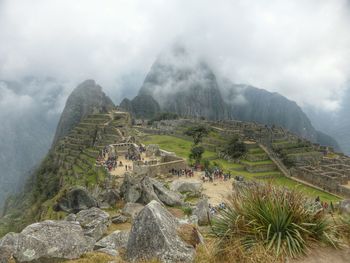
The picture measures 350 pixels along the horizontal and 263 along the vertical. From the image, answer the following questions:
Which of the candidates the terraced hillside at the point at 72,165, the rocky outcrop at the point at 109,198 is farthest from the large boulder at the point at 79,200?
the terraced hillside at the point at 72,165

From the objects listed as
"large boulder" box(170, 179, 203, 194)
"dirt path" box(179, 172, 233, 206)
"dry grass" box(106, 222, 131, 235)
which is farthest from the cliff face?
"dry grass" box(106, 222, 131, 235)

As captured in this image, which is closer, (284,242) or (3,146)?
(284,242)

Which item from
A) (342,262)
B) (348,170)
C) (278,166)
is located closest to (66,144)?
(278,166)

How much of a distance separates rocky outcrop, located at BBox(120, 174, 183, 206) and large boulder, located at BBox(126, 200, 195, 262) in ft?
35.8

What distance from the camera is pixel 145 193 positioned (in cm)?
1825

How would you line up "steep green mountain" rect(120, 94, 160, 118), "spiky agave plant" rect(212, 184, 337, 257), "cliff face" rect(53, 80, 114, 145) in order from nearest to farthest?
"spiky agave plant" rect(212, 184, 337, 257), "cliff face" rect(53, 80, 114, 145), "steep green mountain" rect(120, 94, 160, 118)

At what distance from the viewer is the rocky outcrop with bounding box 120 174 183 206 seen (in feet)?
59.3

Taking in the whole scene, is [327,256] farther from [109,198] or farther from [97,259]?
[109,198]

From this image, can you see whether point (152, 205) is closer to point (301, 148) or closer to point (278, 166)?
point (278, 166)

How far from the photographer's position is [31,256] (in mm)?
6906

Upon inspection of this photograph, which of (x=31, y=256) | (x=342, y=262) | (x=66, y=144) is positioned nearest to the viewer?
(x=342, y=262)

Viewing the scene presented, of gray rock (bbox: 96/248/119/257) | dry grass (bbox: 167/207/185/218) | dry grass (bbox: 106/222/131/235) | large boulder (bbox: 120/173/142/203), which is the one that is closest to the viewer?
gray rock (bbox: 96/248/119/257)

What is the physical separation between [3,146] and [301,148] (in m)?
139

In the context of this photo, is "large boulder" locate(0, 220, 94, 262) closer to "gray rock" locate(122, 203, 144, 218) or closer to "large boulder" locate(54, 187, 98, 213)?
"gray rock" locate(122, 203, 144, 218)
